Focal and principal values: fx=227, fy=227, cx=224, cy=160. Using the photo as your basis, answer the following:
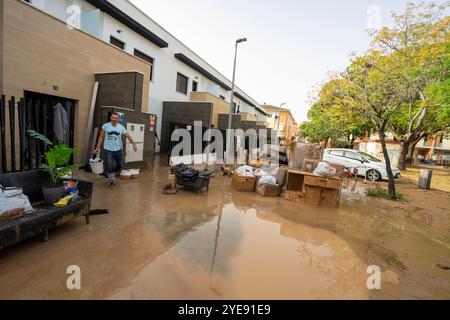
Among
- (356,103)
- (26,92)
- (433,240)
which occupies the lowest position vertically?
(433,240)

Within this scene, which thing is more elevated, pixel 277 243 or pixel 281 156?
pixel 281 156

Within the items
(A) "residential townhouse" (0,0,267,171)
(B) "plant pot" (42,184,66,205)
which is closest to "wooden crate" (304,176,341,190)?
(B) "plant pot" (42,184,66,205)

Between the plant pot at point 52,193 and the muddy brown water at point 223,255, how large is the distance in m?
0.50

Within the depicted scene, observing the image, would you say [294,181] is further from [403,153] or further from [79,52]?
[403,153]

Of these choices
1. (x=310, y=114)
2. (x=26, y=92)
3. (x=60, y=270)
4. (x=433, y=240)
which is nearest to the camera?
(x=60, y=270)

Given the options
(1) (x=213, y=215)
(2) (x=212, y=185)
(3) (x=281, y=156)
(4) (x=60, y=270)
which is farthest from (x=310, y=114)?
(4) (x=60, y=270)

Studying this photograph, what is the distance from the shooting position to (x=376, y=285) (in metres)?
2.86

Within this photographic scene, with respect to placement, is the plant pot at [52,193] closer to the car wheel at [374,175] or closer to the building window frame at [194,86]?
the car wheel at [374,175]

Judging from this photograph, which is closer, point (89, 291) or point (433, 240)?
point (89, 291)

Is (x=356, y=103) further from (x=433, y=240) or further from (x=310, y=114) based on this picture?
(x=310, y=114)

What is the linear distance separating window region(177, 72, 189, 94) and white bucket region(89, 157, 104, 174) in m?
10.2

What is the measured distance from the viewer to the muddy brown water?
2.49 m

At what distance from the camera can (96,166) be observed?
7242mm
